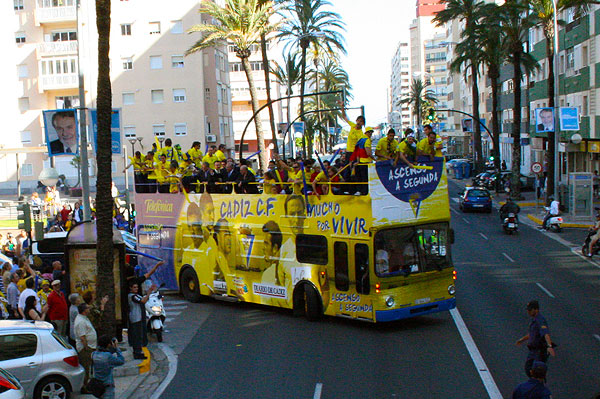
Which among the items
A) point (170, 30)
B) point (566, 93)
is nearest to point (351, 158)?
point (566, 93)

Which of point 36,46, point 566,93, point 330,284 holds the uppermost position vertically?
point 36,46

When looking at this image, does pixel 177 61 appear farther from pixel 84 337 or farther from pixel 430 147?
pixel 84 337

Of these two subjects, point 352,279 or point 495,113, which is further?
point 495,113

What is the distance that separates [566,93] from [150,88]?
→ 35.5 meters

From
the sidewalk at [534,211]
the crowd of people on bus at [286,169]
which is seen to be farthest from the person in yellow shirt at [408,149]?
the sidewalk at [534,211]

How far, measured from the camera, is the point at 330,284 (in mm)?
16938

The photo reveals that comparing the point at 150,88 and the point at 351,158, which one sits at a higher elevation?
the point at 150,88

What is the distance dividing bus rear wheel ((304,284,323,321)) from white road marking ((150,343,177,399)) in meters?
3.49

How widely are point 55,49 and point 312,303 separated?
188ft

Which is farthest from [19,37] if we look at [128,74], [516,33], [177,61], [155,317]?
[155,317]

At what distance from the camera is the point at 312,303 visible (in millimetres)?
17422

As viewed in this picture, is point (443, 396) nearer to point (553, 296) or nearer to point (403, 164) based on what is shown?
point (403, 164)

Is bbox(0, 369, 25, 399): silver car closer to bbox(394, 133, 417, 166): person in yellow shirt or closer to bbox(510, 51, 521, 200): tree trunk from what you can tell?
bbox(394, 133, 417, 166): person in yellow shirt

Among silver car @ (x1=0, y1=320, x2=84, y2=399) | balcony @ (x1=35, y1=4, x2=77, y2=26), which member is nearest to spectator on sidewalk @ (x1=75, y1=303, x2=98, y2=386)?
silver car @ (x1=0, y1=320, x2=84, y2=399)
